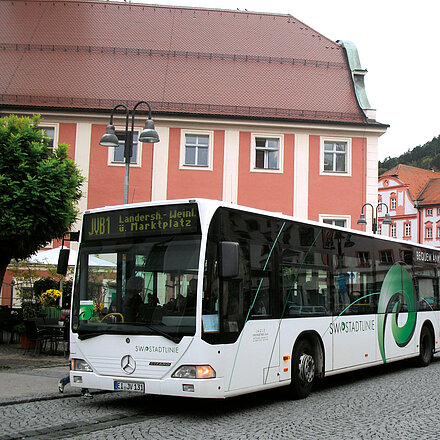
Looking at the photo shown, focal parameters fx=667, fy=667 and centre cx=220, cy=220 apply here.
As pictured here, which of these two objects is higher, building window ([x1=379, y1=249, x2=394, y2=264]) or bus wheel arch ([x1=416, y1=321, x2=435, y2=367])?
building window ([x1=379, y1=249, x2=394, y2=264])

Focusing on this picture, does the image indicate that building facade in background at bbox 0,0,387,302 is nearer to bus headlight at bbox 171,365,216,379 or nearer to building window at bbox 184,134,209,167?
building window at bbox 184,134,209,167

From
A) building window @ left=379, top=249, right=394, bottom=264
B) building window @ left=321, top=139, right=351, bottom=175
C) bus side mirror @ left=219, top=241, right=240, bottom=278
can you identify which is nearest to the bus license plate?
bus side mirror @ left=219, top=241, right=240, bottom=278

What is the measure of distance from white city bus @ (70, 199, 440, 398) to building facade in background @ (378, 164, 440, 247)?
8081cm

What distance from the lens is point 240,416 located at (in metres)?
8.85

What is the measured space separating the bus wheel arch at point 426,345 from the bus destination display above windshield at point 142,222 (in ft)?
27.8

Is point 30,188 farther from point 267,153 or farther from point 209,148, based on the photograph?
point 267,153

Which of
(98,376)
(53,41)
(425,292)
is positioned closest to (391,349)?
(425,292)

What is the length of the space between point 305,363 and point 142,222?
3.46 metres

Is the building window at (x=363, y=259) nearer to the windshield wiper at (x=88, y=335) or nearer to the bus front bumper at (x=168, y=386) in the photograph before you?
the bus front bumper at (x=168, y=386)

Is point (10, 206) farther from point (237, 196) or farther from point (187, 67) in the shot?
point (187, 67)

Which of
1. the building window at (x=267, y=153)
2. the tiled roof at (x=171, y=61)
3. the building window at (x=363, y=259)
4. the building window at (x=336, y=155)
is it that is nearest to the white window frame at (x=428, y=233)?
the tiled roof at (x=171, y=61)

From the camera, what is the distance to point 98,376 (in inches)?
353

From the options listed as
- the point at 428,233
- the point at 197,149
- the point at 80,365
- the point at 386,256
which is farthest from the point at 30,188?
the point at 428,233

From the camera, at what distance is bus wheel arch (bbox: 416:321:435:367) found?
15125 millimetres
